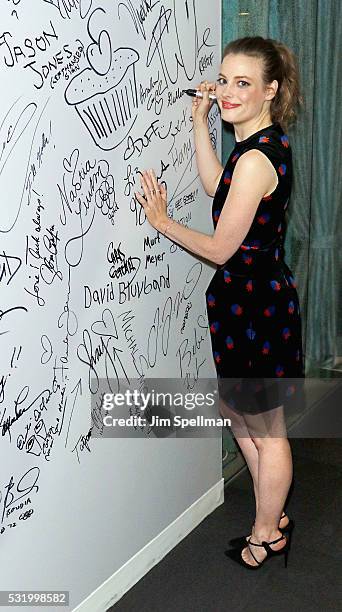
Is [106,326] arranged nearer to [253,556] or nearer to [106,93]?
[106,93]

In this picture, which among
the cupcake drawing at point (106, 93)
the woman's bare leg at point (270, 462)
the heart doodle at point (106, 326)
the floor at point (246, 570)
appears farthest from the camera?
the woman's bare leg at point (270, 462)

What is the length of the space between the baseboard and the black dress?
447 mm

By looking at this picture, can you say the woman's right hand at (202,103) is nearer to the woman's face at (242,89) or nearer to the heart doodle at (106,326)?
the woman's face at (242,89)

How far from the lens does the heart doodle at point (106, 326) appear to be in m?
1.95

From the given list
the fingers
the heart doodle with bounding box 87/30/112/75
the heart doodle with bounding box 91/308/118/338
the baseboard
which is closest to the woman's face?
the fingers

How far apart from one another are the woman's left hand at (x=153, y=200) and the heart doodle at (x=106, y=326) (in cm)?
28

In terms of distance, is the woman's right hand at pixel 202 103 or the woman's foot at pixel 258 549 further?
the woman's foot at pixel 258 549

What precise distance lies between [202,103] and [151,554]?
4.27ft

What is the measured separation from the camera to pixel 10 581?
1792 millimetres

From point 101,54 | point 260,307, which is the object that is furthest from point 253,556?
point 101,54

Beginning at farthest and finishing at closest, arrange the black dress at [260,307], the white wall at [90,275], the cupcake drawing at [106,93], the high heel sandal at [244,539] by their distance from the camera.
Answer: the high heel sandal at [244,539] < the black dress at [260,307] < the cupcake drawing at [106,93] < the white wall at [90,275]

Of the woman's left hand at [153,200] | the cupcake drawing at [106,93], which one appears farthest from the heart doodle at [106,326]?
the cupcake drawing at [106,93]

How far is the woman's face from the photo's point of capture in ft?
6.64

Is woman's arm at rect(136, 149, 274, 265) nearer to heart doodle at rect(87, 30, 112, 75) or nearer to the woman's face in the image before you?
the woman's face
